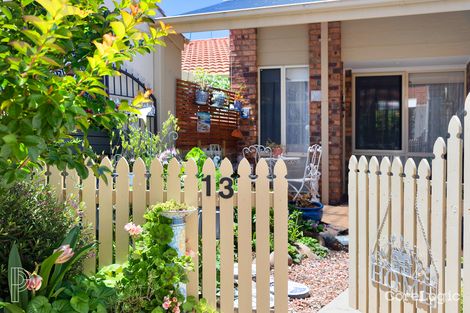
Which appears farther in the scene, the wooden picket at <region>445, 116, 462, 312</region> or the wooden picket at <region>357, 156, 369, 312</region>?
the wooden picket at <region>357, 156, 369, 312</region>

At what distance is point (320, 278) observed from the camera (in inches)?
179

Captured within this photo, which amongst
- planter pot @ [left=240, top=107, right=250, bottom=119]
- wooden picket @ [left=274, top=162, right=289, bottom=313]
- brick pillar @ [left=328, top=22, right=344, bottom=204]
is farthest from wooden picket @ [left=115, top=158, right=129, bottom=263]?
planter pot @ [left=240, top=107, right=250, bottom=119]

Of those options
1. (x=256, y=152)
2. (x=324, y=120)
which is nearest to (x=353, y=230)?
(x=324, y=120)

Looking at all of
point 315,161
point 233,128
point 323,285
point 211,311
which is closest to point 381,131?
point 315,161

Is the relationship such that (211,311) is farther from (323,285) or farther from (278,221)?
(323,285)

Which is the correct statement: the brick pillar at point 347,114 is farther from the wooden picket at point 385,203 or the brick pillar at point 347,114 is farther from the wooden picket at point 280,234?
the wooden picket at point 280,234

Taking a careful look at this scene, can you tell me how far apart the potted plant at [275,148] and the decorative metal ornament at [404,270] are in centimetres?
517

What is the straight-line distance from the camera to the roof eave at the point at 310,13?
642 cm

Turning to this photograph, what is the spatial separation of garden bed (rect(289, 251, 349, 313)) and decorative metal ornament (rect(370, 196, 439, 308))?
722 mm

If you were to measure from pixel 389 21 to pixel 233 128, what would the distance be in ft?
11.0

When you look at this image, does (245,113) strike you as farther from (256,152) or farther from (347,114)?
(347,114)

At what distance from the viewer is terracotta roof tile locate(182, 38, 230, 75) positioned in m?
13.5

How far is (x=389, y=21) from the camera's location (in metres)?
8.22

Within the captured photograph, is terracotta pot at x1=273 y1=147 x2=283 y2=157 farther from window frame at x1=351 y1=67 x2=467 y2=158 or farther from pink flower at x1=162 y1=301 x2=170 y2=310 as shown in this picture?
pink flower at x1=162 y1=301 x2=170 y2=310
